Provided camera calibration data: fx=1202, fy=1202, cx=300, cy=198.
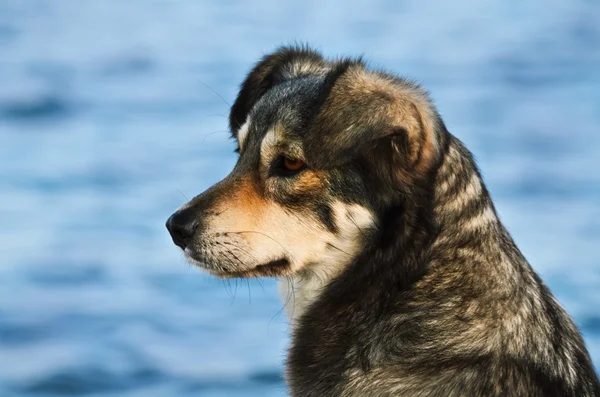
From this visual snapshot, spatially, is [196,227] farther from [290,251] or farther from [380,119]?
[380,119]

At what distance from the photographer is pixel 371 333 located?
17.5 feet

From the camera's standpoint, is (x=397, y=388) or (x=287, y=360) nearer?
(x=397, y=388)

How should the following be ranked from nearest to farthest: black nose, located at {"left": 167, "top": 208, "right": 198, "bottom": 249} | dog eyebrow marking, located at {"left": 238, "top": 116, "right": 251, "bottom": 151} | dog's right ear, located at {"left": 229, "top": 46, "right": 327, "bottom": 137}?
black nose, located at {"left": 167, "top": 208, "right": 198, "bottom": 249} → dog eyebrow marking, located at {"left": 238, "top": 116, "right": 251, "bottom": 151} → dog's right ear, located at {"left": 229, "top": 46, "right": 327, "bottom": 137}

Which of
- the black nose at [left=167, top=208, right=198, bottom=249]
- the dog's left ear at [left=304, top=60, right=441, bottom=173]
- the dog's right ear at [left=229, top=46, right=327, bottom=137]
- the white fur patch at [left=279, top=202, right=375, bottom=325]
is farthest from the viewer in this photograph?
the dog's right ear at [left=229, top=46, right=327, bottom=137]

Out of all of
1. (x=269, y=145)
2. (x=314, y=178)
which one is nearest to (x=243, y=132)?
(x=269, y=145)

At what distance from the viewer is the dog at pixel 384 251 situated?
516 centimetres

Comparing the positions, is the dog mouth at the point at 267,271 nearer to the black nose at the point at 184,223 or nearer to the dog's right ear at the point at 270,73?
the black nose at the point at 184,223

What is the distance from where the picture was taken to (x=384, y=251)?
5.32 meters

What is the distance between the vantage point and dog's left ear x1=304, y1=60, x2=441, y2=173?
16.8ft

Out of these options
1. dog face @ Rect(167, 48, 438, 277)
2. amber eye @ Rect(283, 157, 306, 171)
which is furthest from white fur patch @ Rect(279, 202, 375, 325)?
amber eye @ Rect(283, 157, 306, 171)

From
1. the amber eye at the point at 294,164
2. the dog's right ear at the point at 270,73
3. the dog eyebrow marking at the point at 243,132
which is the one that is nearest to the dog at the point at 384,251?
the amber eye at the point at 294,164

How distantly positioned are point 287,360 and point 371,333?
1.58ft

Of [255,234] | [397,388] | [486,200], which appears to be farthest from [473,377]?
[255,234]

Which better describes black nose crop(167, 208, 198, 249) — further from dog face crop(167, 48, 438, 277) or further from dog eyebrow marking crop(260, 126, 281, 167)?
dog eyebrow marking crop(260, 126, 281, 167)
